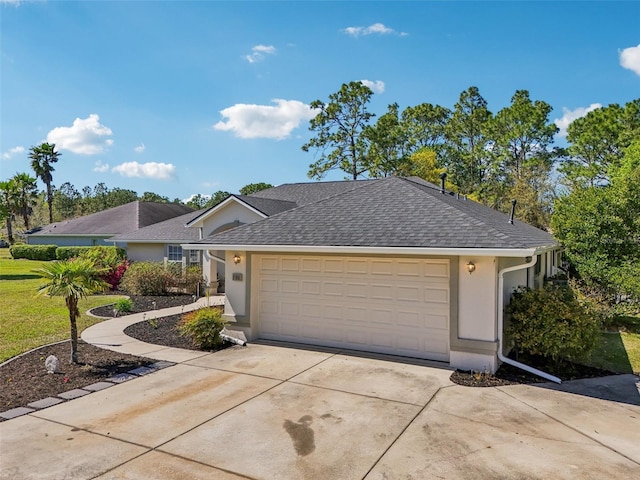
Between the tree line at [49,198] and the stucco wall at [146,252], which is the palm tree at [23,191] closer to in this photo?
the tree line at [49,198]

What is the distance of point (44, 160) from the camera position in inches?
1986

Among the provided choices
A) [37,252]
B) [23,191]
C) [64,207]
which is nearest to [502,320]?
[37,252]

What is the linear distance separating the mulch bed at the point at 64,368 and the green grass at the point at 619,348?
9.75 meters

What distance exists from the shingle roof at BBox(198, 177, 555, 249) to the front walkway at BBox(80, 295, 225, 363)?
2.89 m

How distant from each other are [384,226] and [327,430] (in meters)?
5.22

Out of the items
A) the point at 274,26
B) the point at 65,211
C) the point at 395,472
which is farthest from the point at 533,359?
the point at 65,211

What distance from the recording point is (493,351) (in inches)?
313

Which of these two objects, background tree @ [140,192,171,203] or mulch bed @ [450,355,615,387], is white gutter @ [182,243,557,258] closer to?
mulch bed @ [450,355,615,387]

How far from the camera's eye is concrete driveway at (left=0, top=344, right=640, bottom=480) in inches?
182

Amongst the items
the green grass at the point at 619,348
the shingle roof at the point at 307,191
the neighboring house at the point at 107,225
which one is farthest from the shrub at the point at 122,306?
the neighboring house at the point at 107,225

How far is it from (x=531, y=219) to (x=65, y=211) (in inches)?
2770

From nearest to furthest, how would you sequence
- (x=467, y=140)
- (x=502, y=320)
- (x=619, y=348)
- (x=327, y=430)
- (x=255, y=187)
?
(x=327, y=430), (x=502, y=320), (x=619, y=348), (x=467, y=140), (x=255, y=187)

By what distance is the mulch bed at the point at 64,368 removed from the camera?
275 inches

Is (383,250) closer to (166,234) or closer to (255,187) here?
(166,234)
